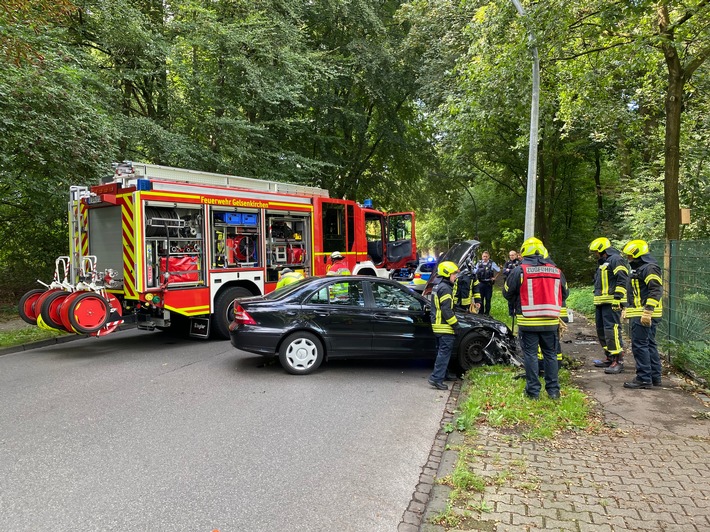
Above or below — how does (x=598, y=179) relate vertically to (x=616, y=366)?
above

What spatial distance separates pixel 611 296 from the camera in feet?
22.3

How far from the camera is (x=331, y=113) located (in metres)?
19.9

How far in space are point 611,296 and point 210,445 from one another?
5454 millimetres

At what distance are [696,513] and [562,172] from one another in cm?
2348

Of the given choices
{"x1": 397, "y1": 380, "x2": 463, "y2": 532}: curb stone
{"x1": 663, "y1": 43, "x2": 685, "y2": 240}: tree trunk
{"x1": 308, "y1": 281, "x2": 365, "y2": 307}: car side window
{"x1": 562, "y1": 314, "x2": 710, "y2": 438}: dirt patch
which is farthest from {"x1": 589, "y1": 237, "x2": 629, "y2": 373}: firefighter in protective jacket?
{"x1": 308, "y1": 281, "x2": 365, "y2": 307}: car side window

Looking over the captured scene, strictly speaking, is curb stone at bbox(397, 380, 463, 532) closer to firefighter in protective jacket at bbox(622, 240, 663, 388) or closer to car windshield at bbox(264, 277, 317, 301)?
firefighter in protective jacket at bbox(622, 240, 663, 388)

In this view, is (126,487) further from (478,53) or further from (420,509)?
(478,53)

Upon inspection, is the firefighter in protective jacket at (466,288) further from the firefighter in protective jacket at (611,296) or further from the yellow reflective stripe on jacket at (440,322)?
the yellow reflective stripe on jacket at (440,322)

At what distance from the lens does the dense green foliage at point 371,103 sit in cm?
834

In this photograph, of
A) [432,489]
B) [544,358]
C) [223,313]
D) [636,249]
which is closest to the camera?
[432,489]

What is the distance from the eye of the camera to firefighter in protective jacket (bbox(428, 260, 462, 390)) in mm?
6312

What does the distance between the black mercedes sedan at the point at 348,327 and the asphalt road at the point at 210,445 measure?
1.20 feet

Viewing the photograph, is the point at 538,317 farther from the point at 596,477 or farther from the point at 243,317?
the point at 243,317

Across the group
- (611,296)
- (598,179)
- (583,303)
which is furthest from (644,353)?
(598,179)
